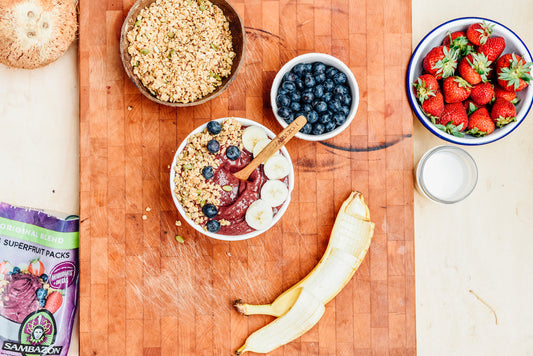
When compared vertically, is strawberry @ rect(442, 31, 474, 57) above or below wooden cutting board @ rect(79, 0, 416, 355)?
above

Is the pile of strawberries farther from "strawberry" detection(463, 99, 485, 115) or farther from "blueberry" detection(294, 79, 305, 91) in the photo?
"blueberry" detection(294, 79, 305, 91)

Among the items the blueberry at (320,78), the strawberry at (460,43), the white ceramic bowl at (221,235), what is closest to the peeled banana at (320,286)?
the white ceramic bowl at (221,235)

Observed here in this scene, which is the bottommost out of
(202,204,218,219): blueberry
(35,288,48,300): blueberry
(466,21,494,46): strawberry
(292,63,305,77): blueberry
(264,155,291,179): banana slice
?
(35,288,48,300): blueberry

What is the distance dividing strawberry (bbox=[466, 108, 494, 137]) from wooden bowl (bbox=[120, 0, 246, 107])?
924 mm

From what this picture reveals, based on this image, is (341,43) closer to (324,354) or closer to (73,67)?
(73,67)

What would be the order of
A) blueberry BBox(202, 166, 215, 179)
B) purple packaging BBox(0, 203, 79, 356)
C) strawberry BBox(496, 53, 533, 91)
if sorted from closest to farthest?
1. blueberry BBox(202, 166, 215, 179)
2. strawberry BBox(496, 53, 533, 91)
3. purple packaging BBox(0, 203, 79, 356)

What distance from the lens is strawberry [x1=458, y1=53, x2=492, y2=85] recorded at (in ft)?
5.50

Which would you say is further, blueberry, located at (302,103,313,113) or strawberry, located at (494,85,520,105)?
strawberry, located at (494,85,520,105)

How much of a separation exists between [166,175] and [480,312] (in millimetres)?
1439

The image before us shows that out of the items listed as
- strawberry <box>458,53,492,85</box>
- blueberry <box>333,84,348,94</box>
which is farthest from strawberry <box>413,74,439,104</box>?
blueberry <box>333,84,348,94</box>

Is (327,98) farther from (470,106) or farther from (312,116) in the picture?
(470,106)

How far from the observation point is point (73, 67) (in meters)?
1.81

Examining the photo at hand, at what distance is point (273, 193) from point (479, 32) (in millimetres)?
1013

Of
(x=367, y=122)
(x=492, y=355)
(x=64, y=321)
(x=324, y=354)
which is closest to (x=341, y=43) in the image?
(x=367, y=122)
